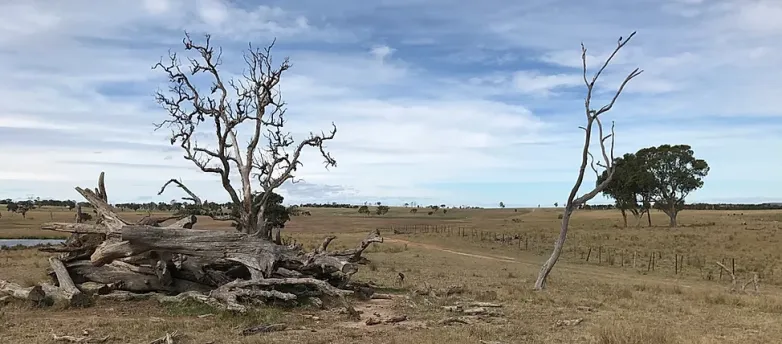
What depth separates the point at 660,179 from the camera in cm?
7206

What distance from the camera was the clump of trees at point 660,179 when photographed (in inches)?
2820

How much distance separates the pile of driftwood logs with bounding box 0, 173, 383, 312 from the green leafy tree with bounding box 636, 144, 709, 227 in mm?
63925

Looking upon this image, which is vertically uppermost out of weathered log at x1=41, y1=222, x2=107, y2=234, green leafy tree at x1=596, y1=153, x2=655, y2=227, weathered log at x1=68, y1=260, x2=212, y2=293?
green leafy tree at x1=596, y1=153, x2=655, y2=227

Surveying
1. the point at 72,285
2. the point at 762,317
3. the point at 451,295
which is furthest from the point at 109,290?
the point at 762,317

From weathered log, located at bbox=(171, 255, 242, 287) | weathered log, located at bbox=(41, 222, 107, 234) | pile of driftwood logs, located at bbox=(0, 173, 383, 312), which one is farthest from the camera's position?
weathered log, located at bbox=(41, 222, 107, 234)

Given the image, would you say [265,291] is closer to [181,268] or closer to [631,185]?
[181,268]

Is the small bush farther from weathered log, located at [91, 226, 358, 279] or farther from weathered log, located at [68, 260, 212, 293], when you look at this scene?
weathered log, located at [68, 260, 212, 293]

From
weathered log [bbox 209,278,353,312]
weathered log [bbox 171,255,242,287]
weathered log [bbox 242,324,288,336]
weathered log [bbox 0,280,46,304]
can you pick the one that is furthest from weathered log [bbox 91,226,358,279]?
weathered log [bbox 242,324,288,336]

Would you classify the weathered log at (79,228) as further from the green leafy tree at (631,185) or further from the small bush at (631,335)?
the green leafy tree at (631,185)

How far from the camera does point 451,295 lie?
1706cm

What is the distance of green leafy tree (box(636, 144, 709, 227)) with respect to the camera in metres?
71.8

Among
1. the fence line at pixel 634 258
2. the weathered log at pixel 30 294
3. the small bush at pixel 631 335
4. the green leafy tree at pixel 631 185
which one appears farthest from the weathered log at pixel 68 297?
the green leafy tree at pixel 631 185

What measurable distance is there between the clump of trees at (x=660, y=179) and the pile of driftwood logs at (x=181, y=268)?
2434 inches

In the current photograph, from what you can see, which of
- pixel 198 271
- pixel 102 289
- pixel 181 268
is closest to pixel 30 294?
pixel 102 289
